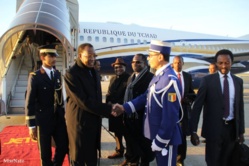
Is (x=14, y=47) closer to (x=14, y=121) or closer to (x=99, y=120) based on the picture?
(x=14, y=121)

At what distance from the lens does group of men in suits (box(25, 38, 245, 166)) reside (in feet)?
8.20

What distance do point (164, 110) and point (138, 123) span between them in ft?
4.80

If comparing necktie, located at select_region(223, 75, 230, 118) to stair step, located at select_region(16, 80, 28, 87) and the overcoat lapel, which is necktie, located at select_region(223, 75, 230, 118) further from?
stair step, located at select_region(16, 80, 28, 87)

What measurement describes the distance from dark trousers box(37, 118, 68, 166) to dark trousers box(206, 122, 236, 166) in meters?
1.90

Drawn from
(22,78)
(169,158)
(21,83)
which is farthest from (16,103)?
(169,158)

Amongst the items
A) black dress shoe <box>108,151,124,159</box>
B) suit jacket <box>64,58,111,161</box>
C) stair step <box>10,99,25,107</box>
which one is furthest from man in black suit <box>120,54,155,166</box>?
stair step <box>10,99,25,107</box>

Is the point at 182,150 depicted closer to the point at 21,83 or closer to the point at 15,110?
the point at 15,110

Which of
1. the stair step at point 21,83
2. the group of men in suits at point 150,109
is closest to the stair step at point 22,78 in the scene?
A: the stair step at point 21,83

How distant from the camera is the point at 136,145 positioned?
3.94 meters

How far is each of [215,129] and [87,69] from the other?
1.63 m

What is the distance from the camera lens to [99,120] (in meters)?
2.88

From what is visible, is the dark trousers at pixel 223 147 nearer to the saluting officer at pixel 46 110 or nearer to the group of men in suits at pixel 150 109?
the group of men in suits at pixel 150 109

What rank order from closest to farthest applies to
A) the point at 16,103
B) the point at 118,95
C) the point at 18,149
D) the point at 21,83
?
1. the point at 118,95
2. the point at 18,149
3. the point at 16,103
4. the point at 21,83

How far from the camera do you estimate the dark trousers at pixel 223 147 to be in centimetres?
290
